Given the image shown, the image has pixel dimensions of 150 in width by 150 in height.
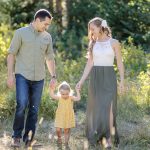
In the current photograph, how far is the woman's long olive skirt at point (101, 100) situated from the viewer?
720 centimetres

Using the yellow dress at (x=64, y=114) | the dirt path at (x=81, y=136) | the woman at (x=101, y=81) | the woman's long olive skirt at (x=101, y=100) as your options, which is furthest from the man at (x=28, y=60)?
the woman's long olive skirt at (x=101, y=100)

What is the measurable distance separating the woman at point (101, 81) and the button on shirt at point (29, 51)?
62 cm

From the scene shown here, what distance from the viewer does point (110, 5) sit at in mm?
15492

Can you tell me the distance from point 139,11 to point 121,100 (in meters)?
6.31

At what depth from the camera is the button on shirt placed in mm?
6836

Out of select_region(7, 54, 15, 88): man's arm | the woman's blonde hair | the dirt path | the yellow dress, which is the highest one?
the woman's blonde hair

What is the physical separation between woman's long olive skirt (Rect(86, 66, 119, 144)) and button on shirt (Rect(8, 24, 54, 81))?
79 centimetres

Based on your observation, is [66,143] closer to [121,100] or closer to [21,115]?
[21,115]

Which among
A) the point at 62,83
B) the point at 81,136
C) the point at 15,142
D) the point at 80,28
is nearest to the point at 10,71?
the point at 62,83

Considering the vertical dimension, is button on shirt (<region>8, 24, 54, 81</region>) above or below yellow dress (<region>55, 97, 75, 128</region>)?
above

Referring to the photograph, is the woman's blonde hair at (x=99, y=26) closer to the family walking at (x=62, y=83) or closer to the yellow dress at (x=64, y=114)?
the family walking at (x=62, y=83)

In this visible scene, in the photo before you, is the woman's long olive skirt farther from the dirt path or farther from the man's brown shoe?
the man's brown shoe

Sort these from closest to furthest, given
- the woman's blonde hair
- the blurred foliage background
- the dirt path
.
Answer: the woman's blonde hair < the dirt path < the blurred foliage background

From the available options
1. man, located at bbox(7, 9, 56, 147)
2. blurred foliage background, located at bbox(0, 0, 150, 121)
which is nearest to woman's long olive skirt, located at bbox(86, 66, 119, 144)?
man, located at bbox(7, 9, 56, 147)
